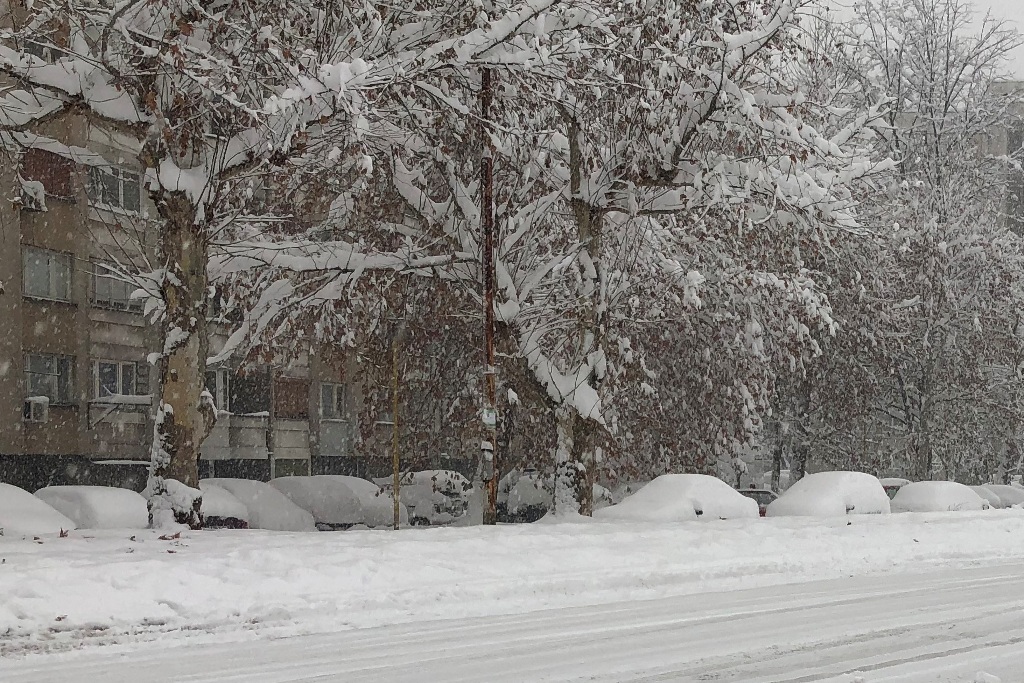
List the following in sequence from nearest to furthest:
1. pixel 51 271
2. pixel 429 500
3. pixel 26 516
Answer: pixel 26 516 → pixel 429 500 → pixel 51 271

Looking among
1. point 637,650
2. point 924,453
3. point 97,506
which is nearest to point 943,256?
point 924,453

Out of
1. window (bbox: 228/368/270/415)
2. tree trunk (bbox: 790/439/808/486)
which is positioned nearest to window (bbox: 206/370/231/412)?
window (bbox: 228/368/270/415)

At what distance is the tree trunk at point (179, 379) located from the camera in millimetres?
15906

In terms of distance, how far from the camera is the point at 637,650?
8.82 m

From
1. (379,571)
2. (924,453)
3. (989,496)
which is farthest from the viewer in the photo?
(989,496)

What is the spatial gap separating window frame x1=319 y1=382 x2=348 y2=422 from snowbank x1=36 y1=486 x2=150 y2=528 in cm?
2727

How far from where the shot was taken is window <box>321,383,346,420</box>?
4831 centimetres

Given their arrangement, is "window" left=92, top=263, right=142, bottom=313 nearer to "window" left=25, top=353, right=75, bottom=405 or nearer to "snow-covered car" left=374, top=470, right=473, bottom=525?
"window" left=25, top=353, right=75, bottom=405

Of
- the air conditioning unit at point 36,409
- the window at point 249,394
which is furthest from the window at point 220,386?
the air conditioning unit at point 36,409

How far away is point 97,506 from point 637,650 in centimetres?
1354

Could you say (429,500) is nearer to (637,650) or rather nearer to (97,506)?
(97,506)

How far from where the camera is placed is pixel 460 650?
8.84 meters

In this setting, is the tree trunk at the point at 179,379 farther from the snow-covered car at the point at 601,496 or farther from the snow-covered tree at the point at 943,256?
the snow-covered tree at the point at 943,256

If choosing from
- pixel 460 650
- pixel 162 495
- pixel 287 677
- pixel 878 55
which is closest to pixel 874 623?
pixel 460 650
